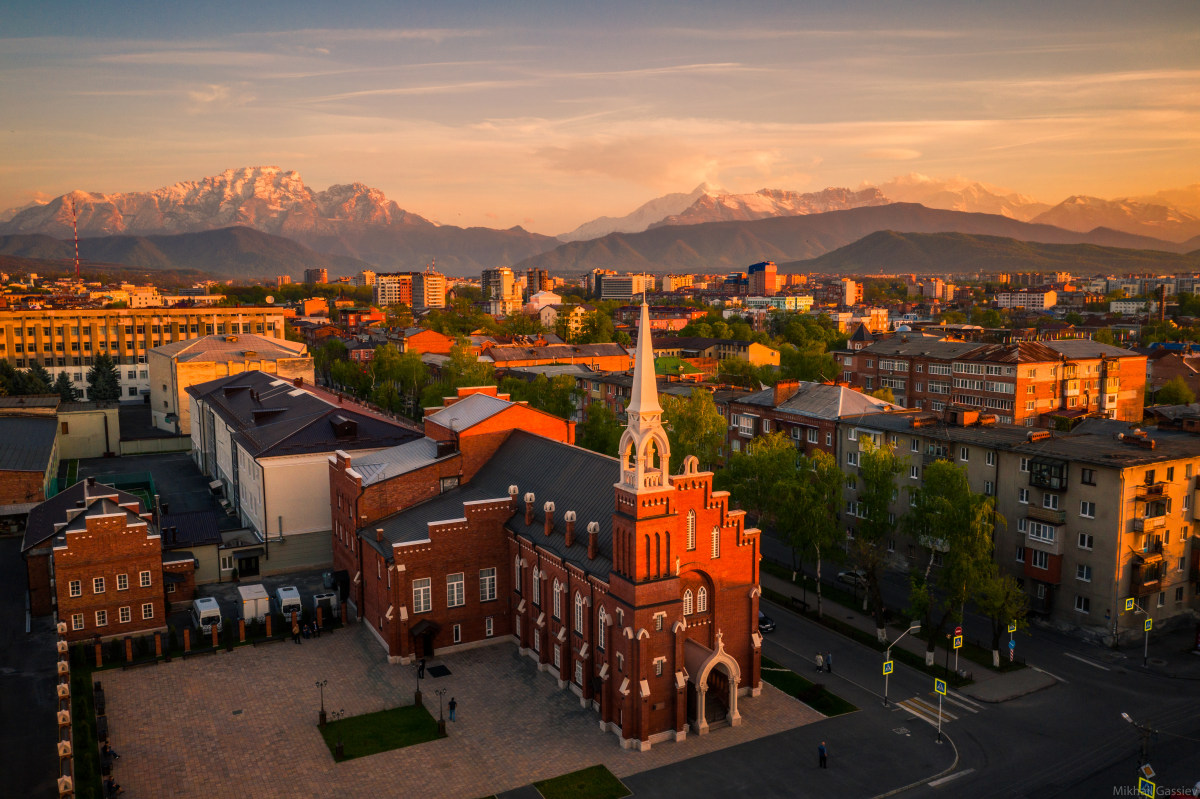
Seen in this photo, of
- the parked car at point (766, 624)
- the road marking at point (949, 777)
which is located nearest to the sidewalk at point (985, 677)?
the parked car at point (766, 624)

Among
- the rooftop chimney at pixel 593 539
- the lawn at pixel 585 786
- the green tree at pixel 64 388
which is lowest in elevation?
the lawn at pixel 585 786

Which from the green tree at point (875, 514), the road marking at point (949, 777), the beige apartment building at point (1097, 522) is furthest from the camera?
the green tree at point (875, 514)

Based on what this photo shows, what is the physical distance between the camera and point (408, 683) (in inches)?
1914

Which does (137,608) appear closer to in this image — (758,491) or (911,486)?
(758,491)

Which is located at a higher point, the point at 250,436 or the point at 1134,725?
the point at 250,436

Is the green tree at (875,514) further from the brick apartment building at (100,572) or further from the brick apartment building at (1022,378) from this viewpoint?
the brick apartment building at (1022,378)

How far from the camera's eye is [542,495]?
2104 inches

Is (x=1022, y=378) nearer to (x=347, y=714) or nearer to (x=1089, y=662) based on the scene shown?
(x=1089, y=662)

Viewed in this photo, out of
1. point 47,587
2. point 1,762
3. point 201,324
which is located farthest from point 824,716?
point 201,324

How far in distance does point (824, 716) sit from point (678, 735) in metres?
8.73

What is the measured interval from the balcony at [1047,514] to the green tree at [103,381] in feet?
474

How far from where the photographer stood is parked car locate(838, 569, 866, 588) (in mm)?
63444

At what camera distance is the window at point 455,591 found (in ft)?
172

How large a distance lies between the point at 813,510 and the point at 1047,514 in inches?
630
